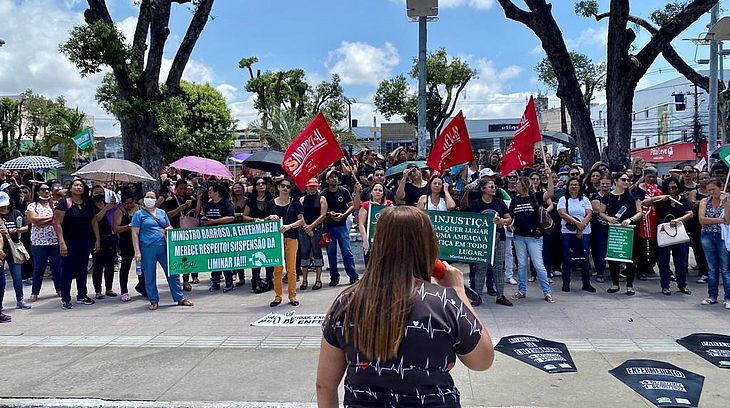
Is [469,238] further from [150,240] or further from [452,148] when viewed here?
[150,240]

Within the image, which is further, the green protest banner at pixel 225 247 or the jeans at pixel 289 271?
the green protest banner at pixel 225 247

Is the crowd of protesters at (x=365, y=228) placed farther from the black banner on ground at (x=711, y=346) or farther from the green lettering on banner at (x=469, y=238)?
the black banner on ground at (x=711, y=346)

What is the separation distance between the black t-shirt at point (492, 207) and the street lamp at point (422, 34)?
3.53 metres

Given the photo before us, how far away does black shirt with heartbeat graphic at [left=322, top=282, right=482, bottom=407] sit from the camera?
233 centimetres

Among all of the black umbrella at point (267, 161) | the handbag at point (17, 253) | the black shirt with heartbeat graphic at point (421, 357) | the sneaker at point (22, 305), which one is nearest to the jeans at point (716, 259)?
the black shirt with heartbeat graphic at point (421, 357)

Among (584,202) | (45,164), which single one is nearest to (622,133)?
(584,202)

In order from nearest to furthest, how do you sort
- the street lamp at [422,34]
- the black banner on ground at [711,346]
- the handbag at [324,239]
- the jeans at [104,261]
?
the black banner on ground at [711,346]
the jeans at [104,261]
the handbag at [324,239]
the street lamp at [422,34]

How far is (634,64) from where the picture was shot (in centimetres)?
1461

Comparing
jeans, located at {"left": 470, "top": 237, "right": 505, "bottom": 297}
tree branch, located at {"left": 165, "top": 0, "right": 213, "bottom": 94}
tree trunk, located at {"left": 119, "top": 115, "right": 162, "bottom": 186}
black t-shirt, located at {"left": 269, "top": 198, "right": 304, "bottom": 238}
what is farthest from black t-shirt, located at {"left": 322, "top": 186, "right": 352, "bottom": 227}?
tree branch, located at {"left": 165, "top": 0, "right": 213, "bottom": 94}

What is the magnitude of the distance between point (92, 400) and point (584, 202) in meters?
7.07

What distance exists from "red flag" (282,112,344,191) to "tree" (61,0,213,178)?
6013mm

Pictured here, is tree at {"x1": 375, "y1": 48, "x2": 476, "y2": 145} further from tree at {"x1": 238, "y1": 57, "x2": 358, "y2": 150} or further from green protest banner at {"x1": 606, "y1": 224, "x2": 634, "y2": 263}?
green protest banner at {"x1": 606, "y1": 224, "x2": 634, "y2": 263}

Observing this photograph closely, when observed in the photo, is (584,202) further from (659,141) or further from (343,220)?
(659,141)

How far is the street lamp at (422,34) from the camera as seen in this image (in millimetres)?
11242
